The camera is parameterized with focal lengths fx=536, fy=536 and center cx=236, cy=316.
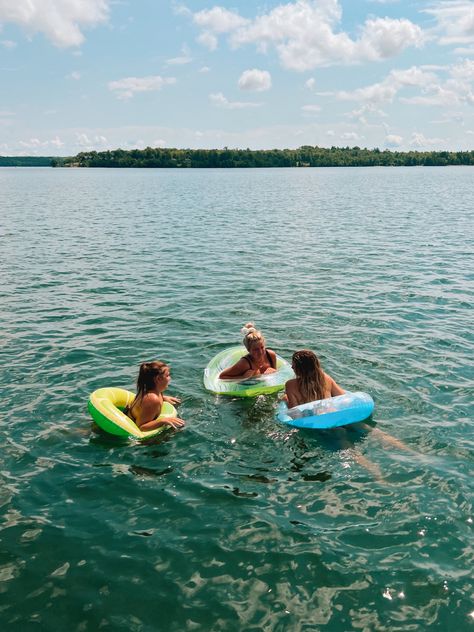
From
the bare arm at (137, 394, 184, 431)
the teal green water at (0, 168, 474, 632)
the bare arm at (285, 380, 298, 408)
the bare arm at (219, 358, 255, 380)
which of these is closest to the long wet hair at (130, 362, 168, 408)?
the bare arm at (137, 394, 184, 431)

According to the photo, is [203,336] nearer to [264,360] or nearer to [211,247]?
[264,360]

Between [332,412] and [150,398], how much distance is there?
9.03 feet

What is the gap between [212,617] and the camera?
198 inches

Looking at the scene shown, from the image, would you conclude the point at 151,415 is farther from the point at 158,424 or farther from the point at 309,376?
the point at 309,376

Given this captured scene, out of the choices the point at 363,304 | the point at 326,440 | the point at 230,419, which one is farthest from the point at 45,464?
the point at 363,304

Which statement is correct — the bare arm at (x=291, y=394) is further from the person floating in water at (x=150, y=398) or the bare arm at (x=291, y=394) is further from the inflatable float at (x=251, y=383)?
the person floating in water at (x=150, y=398)

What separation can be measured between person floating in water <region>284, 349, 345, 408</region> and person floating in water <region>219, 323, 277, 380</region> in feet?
3.90

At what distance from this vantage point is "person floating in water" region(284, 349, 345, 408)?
26.9 feet

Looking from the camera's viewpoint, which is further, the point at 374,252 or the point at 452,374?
the point at 374,252

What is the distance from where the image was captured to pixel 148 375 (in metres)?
8.08

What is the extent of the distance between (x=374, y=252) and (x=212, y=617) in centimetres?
2102

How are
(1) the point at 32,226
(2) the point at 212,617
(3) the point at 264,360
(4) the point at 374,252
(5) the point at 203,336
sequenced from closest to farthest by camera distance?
(2) the point at 212,617, (3) the point at 264,360, (5) the point at 203,336, (4) the point at 374,252, (1) the point at 32,226

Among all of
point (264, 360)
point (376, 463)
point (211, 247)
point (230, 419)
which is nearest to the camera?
point (376, 463)

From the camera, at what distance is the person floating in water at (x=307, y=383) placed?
26.9 ft
